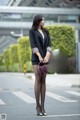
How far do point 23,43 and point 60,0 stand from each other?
47.1ft

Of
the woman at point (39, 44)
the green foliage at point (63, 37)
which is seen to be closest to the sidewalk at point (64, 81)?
the woman at point (39, 44)

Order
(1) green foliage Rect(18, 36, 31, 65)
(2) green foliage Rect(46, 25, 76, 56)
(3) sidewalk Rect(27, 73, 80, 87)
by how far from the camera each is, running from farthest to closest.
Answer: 1. (1) green foliage Rect(18, 36, 31, 65)
2. (2) green foliage Rect(46, 25, 76, 56)
3. (3) sidewalk Rect(27, 73, 80, 87)

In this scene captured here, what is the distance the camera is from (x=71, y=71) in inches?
637

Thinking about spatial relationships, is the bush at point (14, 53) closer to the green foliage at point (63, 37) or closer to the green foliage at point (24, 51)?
the green foliage at point (24, 51)

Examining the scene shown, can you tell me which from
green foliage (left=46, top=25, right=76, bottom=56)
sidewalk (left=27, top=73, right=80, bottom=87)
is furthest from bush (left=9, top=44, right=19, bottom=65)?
sidewalk (left=27, top=73, right=80, bottom=87)

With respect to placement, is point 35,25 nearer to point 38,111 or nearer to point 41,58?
point 41,58

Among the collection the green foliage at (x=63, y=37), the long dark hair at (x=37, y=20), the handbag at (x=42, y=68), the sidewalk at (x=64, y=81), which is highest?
the long dark hair at (x=37, y=20)

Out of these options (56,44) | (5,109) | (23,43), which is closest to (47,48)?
(5,109)

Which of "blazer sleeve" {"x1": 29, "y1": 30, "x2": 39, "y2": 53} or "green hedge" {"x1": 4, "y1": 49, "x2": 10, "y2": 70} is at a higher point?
"blazer sleeve" {"x1": 29, "y1": 30, "x2": 39, "y2": 53}

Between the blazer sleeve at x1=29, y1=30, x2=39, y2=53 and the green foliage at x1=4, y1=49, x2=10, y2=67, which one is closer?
the blazer sleeve at x1=29, y1=30, x2=39, y2=53

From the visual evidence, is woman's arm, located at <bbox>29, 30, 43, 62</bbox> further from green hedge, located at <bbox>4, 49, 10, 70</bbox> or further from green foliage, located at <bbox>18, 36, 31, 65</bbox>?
green foliage, located at <bbox>18, 36, 31, 65</bbox>

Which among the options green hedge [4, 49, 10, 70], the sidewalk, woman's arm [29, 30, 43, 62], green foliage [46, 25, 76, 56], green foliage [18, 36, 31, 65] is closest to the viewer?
woman's arm [29, 30, 43, 62]

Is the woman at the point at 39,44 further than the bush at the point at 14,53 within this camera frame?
No

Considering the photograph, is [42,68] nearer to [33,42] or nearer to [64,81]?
[33,42]
